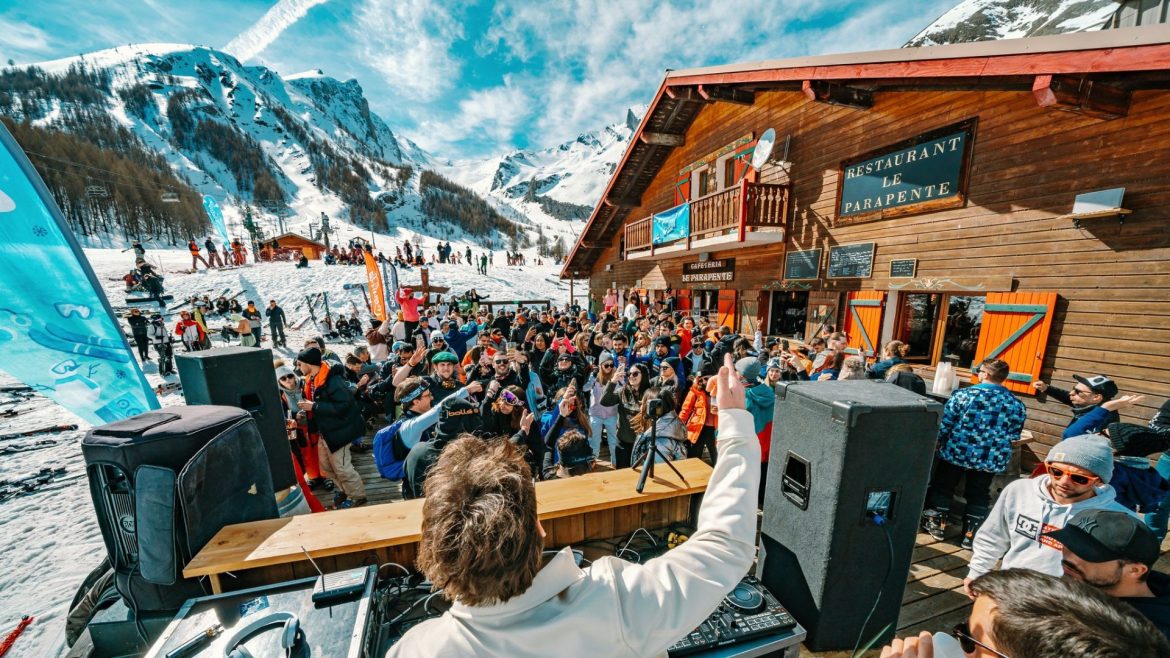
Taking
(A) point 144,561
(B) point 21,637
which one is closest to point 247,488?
(A) point 144,561

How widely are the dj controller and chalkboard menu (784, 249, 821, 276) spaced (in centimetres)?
733

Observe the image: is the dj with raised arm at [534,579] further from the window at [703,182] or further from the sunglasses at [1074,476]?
the window at [703,182]

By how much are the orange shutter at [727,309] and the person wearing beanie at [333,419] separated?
27.9 ft

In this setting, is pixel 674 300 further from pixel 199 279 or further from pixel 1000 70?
pixel 199 279

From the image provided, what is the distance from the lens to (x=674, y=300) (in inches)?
502

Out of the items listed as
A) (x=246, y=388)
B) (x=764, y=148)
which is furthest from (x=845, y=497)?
(x=764, y=148)

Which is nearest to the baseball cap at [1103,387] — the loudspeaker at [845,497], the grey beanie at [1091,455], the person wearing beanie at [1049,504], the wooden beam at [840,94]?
the person wearing beanie at [1049,504]

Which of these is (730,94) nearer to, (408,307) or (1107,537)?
(1107,537)

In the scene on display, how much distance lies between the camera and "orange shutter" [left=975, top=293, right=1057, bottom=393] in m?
4.95

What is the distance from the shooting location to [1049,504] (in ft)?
7.40

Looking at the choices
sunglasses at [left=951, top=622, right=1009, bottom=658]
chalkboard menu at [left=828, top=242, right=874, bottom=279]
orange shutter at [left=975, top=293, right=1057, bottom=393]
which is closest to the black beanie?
sunglasses at [left=951, top=622, right=1009, bottom=658]

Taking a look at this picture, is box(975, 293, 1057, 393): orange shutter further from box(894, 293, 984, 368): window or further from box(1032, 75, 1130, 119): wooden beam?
box(1032, 75, 1130, 119): wooden beam

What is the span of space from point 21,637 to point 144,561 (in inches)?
104

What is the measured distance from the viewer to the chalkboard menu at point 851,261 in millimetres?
6930
